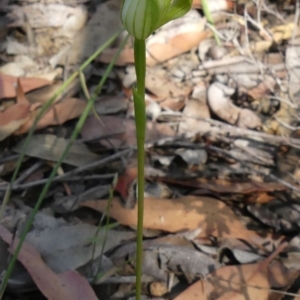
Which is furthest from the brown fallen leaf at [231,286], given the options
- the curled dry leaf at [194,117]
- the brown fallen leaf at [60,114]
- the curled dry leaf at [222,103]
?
the brown fallen leaf at [60,114]

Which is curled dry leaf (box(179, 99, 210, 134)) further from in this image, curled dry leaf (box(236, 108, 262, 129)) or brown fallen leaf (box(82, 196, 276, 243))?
brown fallen leaf (box(82, 196, 276, 243))

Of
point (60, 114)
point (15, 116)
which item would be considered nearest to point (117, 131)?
point (60, 114)

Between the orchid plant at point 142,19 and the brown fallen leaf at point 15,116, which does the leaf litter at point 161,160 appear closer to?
the brown fallen leaf at point 15,116

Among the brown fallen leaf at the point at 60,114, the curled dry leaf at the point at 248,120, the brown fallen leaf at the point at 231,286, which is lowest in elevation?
the brown fallen leaf at the point at 231,286

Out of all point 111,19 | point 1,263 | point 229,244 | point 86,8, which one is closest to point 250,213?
point 229,244

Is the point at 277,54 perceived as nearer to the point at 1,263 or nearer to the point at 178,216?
the point at 178,216

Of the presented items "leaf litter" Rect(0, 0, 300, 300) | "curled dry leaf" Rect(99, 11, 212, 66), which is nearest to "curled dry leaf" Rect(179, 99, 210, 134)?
"leaf litter" Rect(0, 0, 300, 300)

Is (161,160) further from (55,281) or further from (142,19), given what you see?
(142,19)
